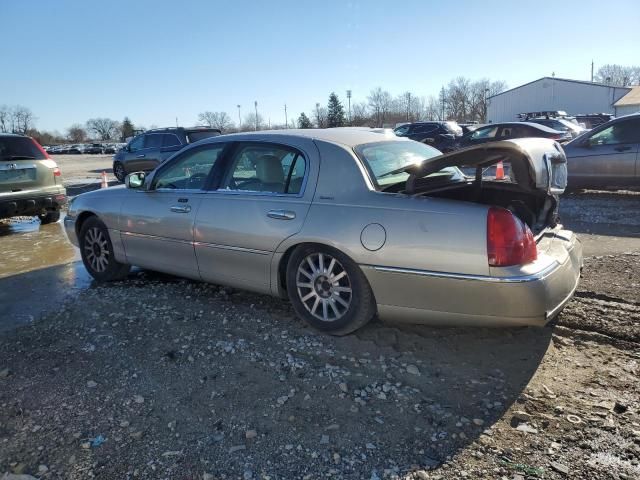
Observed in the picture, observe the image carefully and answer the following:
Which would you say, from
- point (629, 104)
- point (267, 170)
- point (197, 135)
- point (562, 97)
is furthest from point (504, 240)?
point (562, 97)

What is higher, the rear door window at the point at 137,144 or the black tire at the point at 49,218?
the rear door window at the point at 137,144

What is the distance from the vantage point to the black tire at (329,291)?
142 inches

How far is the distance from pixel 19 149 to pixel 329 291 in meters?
7.10

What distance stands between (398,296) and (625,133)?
7716 millimetres

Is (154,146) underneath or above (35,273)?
above

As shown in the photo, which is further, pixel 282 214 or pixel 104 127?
pixel 104 127

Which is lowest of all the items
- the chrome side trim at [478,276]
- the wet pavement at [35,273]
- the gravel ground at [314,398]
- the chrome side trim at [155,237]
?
the gravel ground at [314,398]

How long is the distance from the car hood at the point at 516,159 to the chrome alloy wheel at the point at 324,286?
2.59 feet

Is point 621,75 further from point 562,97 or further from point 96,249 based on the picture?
point 96,249

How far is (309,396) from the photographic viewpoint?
3.06 meters

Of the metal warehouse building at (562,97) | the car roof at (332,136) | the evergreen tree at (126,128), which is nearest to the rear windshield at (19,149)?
the car roof at (332,136)

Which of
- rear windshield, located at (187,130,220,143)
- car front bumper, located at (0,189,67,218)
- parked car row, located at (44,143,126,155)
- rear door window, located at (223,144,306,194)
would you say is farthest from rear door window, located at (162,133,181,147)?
parked car row, located at (44,143,126,155)

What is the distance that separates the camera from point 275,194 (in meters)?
4.04

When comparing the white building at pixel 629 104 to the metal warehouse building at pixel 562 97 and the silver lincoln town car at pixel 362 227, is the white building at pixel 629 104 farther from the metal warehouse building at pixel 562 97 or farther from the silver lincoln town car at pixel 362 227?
the silver lincoln town car at pixel 362 227
